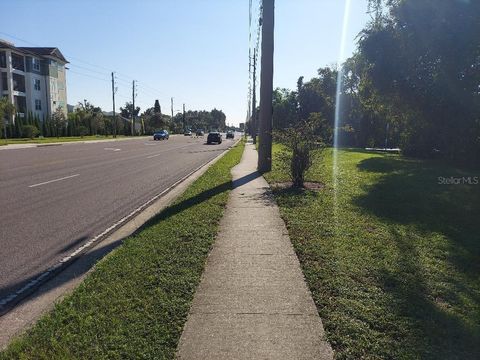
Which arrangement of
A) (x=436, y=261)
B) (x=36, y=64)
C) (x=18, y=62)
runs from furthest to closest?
(x=36, y=64) → (x=18, y=62) → (x=436, y=261)

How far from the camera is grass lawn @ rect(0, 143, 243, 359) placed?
3.27 metres

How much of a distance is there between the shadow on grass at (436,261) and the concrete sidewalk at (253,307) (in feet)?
2.83

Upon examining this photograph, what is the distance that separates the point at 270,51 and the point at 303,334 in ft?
43.1

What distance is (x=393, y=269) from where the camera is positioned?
5039 millimetres

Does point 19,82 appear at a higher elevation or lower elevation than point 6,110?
higher

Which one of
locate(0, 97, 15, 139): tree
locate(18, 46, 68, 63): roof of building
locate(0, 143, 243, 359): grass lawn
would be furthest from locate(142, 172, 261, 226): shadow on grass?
locate(18, 46, 68, 63): roof of building

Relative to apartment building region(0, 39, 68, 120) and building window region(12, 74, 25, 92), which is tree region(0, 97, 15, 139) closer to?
apartment building region(0, 39, 68, 120)

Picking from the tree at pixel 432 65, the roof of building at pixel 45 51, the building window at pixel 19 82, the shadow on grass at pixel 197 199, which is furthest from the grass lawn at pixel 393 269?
the roof of building at pixel 45 51

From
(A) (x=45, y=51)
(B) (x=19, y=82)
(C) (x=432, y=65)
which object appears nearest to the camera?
(C) (x=432, y=65)

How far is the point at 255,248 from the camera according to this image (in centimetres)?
597

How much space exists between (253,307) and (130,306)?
116cm

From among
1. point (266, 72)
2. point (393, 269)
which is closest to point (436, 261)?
point (393, 269)

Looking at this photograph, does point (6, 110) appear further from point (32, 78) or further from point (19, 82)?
point (32, 78)

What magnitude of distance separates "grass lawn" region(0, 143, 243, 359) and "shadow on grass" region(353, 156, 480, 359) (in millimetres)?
2063
